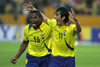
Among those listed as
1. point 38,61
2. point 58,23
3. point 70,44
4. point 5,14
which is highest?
point 58,23

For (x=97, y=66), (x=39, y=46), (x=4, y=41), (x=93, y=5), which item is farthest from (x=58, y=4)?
(x=39, y=46)

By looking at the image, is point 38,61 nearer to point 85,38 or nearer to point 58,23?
point 58,23

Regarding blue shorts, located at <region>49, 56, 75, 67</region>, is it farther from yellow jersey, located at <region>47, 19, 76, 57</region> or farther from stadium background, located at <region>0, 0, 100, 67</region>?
stadium background, located at <region>0, 0, 100, 67</region>

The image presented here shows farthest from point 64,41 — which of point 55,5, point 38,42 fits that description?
point 55,5

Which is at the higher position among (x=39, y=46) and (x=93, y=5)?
(x=39, y=46)

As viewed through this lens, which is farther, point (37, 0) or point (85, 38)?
point (37, 0)

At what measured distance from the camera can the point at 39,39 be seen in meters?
7.65

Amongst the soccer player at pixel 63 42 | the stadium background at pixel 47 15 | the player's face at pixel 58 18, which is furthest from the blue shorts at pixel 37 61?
the stadium background at pixel 47 15

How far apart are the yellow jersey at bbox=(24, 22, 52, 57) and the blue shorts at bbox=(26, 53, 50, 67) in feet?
0.32

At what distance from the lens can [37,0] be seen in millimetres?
27375

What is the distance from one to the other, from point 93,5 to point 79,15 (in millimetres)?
2375

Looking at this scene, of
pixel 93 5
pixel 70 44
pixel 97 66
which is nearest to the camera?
pixel 70 44

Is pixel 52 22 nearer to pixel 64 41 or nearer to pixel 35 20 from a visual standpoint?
pixel 35 20

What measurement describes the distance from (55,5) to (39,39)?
20.5 meters
